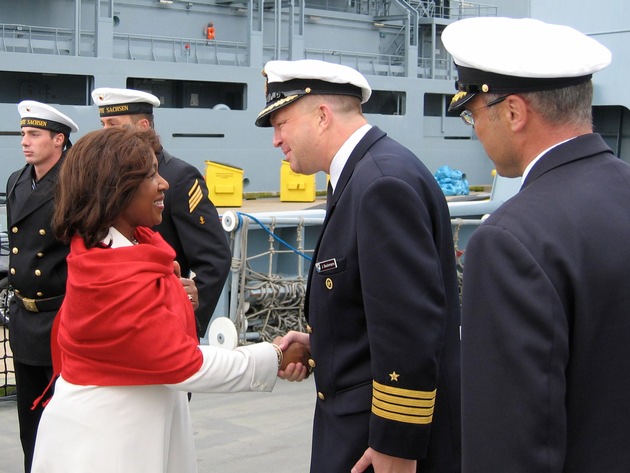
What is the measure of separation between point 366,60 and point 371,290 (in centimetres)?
2448

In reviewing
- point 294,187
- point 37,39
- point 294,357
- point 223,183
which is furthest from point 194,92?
point 294,357

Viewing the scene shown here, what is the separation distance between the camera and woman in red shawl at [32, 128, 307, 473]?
233 cm

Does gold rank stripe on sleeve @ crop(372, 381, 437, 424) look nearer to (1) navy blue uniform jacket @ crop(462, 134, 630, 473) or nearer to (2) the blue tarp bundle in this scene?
(1) navy blue uniform jacket @ crop(462, 134, 630, 473)

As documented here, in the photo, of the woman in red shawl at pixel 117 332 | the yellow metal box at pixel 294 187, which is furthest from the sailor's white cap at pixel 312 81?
the yellow metal box at pixel 294 187

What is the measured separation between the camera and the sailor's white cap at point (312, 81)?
2551 mm

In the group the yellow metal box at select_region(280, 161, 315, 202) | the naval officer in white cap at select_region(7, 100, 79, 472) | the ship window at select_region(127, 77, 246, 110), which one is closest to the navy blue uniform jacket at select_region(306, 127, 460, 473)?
the naval officer in white cap at select_region(7, 100, 79, 472)

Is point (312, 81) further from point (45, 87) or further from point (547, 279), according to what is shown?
point (45, 87)

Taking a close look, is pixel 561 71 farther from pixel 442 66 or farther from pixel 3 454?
pixel 442 66

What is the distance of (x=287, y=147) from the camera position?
8.54ft

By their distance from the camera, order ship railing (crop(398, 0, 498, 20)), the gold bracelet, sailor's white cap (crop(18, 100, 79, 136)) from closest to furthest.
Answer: the gold bracelet, sailor's white cap (crop(18, 100, 79, 136)), ship railing (crop(398, 0, 498, 20))

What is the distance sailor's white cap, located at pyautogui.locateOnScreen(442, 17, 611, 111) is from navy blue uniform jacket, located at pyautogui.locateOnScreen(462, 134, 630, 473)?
142 mm

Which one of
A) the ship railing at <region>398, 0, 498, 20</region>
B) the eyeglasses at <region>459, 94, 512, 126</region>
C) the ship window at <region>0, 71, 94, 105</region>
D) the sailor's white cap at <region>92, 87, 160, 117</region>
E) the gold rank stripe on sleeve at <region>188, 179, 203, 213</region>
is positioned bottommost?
the gold rank stripe on sleeve at <region>188, 179, 203, 213</region>

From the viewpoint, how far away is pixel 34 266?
145 inches

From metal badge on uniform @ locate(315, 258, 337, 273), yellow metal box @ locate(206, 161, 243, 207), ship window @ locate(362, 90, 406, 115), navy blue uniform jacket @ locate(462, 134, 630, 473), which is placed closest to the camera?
navy blue uniform jacket @ locate(462, 134, 630, 473)
